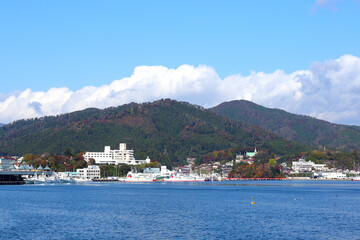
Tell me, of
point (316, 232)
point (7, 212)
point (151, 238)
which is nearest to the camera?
point (151, 238)

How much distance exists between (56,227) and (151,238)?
13144 millimetres

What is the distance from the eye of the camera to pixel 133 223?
207ft

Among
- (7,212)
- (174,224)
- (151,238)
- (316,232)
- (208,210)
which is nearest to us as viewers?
(151,238)

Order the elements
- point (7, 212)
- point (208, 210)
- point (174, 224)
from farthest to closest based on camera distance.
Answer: point (208, 210) < point (7, 212) < point (174, 224)

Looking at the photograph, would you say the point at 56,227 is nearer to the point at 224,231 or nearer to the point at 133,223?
the point at 133,223

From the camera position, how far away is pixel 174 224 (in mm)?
62438

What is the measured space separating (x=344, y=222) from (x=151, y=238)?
27.0m

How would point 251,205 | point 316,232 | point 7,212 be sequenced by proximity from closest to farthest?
point 316,232 → point 7,212 → point 251,205

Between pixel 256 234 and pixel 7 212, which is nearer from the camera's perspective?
pixel 256 234

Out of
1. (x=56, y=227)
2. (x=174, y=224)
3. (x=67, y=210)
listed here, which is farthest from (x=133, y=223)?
(x=67, y=210)

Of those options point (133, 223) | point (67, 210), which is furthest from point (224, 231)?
Answer: point (67, 210)

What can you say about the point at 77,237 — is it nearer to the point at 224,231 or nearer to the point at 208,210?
the point at 224,231

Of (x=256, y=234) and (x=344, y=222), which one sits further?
(x=344, y=222)

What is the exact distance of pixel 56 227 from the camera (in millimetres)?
59000
